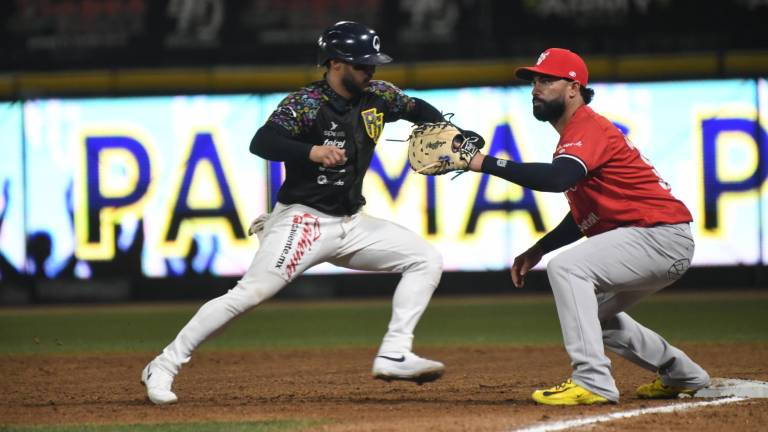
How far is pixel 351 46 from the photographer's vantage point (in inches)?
227

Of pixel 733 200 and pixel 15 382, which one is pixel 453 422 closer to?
pixel 15 382

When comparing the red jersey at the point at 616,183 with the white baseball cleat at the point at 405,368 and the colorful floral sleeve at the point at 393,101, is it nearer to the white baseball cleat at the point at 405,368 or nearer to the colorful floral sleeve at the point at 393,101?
the colorful floral sleeve at the point at 393,101

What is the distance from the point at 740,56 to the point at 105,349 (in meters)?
7.89

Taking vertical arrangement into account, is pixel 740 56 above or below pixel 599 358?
above

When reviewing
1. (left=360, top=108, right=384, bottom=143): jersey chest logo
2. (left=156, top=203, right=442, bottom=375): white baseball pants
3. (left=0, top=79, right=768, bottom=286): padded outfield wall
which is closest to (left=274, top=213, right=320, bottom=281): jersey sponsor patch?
(left=156, top=203, right=442, bottom=375): white baseball pants

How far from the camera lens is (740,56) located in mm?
13172

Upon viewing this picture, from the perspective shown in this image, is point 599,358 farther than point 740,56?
No

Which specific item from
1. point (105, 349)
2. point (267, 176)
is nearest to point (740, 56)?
point (267, 176)

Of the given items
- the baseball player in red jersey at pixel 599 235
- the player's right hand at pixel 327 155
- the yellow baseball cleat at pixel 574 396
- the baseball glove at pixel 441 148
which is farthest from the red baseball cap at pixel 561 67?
the yellow baseball cleat at pixel 574 396

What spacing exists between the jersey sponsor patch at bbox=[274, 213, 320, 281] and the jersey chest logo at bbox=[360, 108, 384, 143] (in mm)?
541

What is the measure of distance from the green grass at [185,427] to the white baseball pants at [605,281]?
4.18 ft

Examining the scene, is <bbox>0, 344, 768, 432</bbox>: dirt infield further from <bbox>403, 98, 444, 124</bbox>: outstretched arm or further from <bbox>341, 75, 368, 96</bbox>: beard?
<bbox>341, 75, 368, 96</bbox>: beard

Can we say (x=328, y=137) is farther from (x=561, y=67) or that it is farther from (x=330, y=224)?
(x=561, y=67)

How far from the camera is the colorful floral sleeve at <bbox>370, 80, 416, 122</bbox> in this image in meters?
6.07
